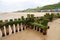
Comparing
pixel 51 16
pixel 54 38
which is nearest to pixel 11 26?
pixel 54 38

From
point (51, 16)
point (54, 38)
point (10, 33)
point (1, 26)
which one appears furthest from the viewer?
point (51, 16)

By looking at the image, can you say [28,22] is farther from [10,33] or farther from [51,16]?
[51,16]

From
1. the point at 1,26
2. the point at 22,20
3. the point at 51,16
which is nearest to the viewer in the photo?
the point at 1,26

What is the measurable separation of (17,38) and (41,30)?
1900mm

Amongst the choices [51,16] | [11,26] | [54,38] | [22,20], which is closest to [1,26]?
[11,26]

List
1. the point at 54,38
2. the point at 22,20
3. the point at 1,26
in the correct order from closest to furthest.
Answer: the point at 54,38
the point at 1,26
the point at 22,20

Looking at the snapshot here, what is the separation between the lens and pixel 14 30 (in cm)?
1021

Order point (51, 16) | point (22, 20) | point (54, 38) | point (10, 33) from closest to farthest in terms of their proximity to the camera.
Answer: point (54, 38) < point (10, 33) < point (22, 20) < point (51, 16)

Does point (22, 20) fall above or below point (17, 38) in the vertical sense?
above

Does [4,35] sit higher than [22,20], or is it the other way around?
[22,20]

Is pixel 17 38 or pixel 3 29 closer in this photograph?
pixel 17 38

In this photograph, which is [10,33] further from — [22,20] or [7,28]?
[22,20]

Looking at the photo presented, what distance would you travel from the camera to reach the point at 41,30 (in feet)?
31.3

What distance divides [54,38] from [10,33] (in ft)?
11.2
